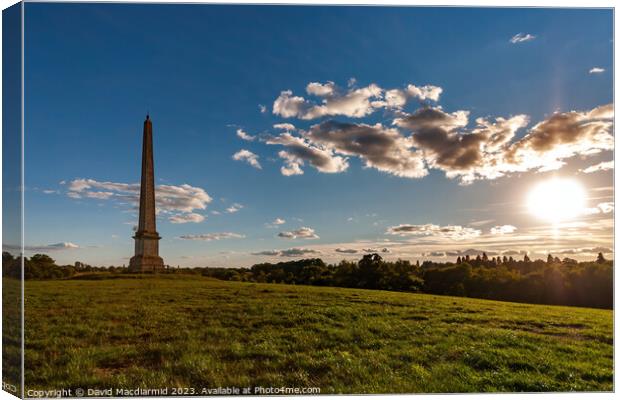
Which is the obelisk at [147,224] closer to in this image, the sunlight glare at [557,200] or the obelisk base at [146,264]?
the obelisk base at [146,264]

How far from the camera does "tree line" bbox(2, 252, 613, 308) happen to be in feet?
42.7

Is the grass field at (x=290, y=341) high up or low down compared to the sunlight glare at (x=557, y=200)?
down

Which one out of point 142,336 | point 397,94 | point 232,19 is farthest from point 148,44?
point 142,336

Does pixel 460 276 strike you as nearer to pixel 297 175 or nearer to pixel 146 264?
pixel 297 175

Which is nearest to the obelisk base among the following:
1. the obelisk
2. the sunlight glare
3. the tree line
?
the obelisk

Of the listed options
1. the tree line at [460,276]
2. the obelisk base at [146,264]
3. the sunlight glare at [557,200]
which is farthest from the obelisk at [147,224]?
the sunlight glare at [557,200]

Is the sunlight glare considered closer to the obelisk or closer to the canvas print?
the canvas print

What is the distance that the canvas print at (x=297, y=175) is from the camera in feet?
39.0

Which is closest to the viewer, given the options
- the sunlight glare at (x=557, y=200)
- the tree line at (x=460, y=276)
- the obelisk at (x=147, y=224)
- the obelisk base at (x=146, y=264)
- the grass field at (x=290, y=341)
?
the grass field at (x=290, y=341)

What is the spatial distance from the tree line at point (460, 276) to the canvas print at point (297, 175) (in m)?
0.07

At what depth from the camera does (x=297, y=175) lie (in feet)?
42.5

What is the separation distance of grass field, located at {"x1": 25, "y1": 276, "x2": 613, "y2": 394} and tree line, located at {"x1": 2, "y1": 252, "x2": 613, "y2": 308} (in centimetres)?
37

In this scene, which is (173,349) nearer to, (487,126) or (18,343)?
(18,343)

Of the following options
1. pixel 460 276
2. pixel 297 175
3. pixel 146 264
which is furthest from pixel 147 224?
pixel 460 276
